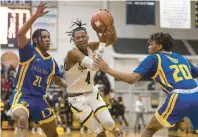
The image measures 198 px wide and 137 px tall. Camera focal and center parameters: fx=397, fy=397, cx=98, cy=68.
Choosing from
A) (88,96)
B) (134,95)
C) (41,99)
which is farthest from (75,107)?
(134,95)

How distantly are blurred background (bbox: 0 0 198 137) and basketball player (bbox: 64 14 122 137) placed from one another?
30.8 feet

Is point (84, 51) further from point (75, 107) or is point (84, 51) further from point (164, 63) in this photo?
point (164, 63)

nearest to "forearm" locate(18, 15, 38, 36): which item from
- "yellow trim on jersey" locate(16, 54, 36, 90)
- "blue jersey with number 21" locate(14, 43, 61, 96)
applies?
"blue jersey with number 21" locate(14, 43, 61, 96)

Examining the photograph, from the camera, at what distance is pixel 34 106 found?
5387 mm

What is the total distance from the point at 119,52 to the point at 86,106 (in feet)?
41.0

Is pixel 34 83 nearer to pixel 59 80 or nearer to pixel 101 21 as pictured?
pixel 59 80

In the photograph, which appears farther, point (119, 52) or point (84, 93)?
point (119, 52)

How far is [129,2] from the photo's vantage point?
56.0ft

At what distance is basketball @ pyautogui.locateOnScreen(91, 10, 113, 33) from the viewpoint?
5.25m

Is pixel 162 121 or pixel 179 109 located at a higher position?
pixel 179 109

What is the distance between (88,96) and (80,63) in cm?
55

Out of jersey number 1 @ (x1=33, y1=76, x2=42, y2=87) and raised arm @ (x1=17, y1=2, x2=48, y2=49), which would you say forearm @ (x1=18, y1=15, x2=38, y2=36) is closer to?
raised arm @ (x1=17, y1=2, x2=48, y2=49)

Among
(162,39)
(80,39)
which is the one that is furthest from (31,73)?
(162,39)

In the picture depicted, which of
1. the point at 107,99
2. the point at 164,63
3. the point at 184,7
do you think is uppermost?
the point at 184,7
